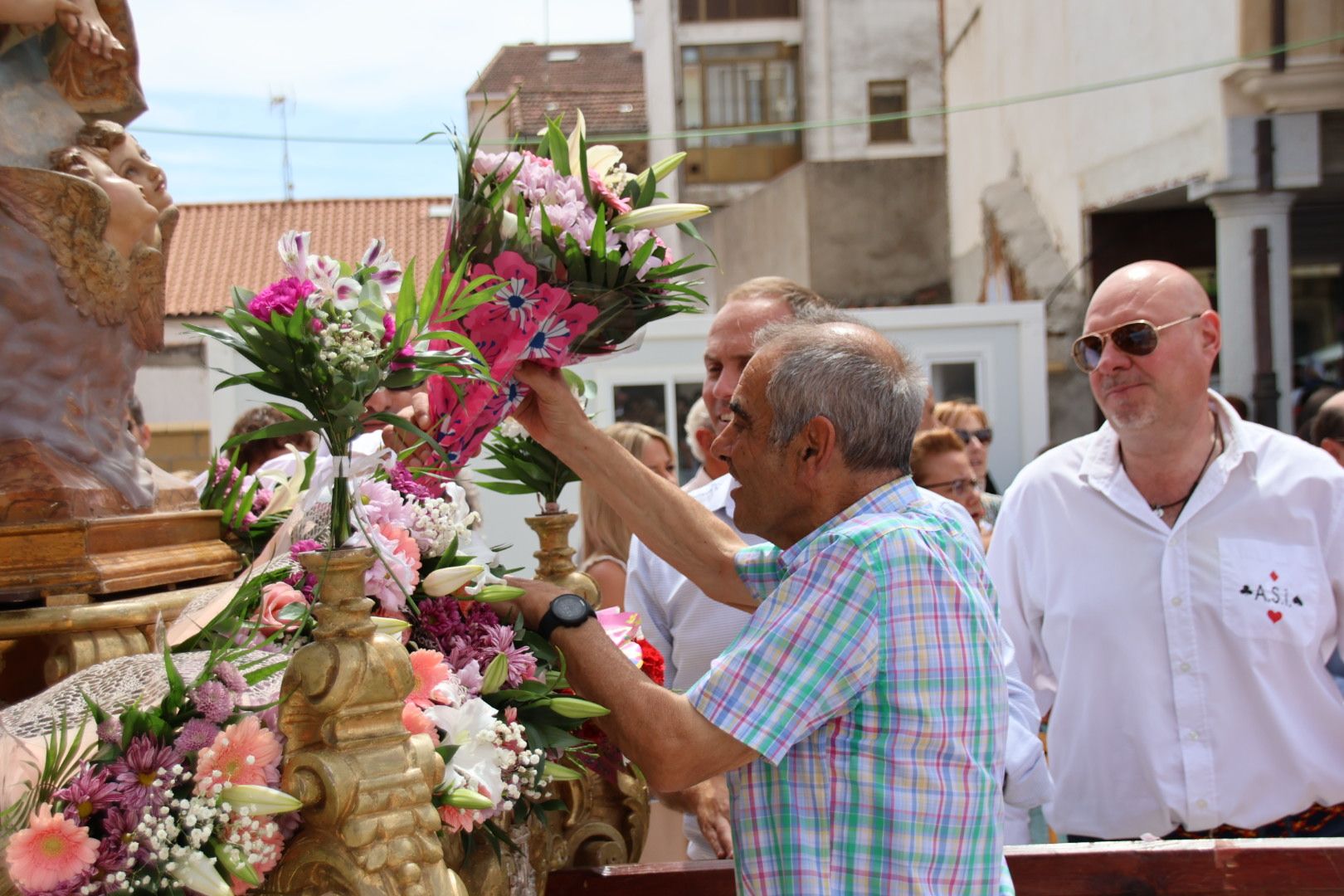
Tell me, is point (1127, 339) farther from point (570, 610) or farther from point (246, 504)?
point (246, 504)

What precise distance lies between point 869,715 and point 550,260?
0.89m

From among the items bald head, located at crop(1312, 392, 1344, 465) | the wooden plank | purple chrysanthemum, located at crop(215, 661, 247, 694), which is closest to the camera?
purple chrysanthemum, located at crop(215, 661, 247, 694)

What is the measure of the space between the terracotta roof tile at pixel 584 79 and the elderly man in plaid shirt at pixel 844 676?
78.1ft

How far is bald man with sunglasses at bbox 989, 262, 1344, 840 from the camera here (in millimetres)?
3104

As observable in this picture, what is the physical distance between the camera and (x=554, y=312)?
87.6 inches

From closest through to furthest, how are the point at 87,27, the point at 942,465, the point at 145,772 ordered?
the point at 145,772, the point at 87,27, the point at 942,465

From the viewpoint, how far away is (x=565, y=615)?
216cm

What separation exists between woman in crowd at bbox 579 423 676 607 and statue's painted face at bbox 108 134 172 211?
1.84 m

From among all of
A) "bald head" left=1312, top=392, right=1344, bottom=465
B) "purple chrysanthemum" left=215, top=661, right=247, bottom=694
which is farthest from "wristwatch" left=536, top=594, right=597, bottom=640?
"bald head" left=1312, top=392, right=1344, bottom=465

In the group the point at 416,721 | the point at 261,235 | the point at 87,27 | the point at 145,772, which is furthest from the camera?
the point at 261,235

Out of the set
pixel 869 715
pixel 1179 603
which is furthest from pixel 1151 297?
pixel 869 715

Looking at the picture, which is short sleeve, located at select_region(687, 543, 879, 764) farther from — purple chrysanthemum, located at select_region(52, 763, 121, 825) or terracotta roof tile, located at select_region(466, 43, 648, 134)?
terracotta roof tile, located at select_region(466, 43, 648, 134)

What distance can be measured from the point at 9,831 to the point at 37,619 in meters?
0.57

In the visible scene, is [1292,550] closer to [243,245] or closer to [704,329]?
[704,329]
